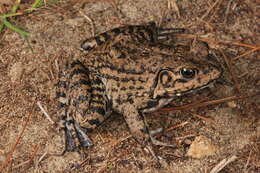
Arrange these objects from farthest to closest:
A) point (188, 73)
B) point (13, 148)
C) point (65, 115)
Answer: point (65, 115)
point (13, 148)
point (188, 73)

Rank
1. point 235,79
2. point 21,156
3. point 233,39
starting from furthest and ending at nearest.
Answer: point 233,39
point 235,79
point 21,156

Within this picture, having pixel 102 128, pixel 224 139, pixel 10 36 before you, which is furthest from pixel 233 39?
pixel 10 36

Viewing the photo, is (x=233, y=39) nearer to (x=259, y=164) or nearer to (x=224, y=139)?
(x=224, y=139)

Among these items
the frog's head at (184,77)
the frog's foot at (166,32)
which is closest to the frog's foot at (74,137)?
the frog's head at (184,77)

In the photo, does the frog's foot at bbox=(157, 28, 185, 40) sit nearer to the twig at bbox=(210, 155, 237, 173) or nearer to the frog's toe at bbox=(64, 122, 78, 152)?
the frog's toe at bbox=(64, 122, 78, 152)

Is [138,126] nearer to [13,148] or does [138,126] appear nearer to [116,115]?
[116,115]

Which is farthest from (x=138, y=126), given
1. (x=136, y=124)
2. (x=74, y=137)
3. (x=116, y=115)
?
(x=74, y=137)
